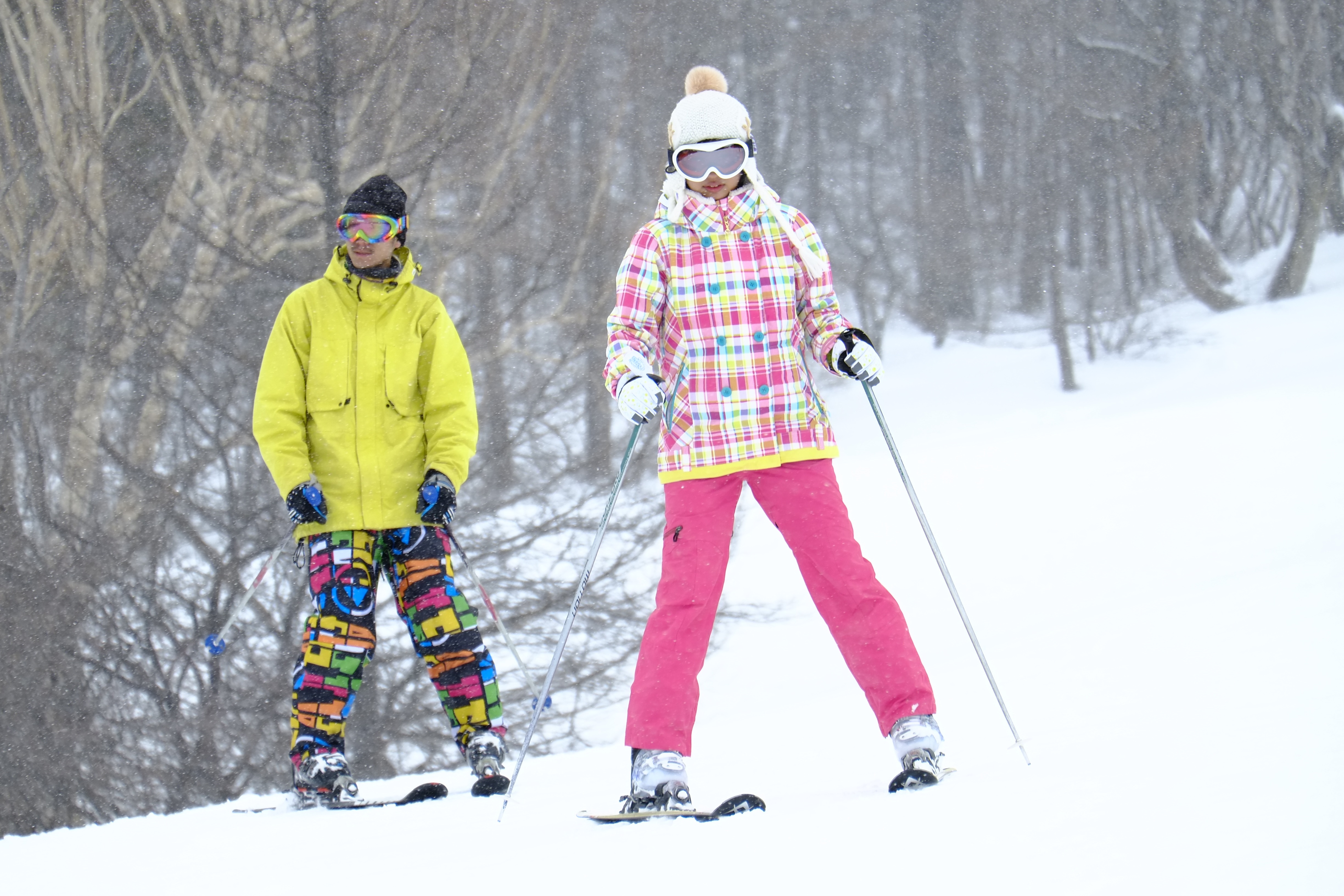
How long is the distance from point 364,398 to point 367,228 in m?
0.42

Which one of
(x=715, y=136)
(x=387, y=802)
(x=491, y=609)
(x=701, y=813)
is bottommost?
(x=387, y=802)

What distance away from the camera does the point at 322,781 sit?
2908 millimetres

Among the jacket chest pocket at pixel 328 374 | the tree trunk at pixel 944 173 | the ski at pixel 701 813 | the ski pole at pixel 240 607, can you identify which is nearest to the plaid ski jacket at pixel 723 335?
the ski at pixel 701 813

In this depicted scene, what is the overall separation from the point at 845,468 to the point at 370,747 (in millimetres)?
7425

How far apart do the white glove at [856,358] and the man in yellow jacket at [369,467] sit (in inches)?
38.2

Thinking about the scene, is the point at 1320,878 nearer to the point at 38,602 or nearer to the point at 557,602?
the point at 557,602

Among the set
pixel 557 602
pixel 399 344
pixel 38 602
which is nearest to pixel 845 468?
pixel 557 602

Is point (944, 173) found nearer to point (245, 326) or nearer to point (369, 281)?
point (245, 326)

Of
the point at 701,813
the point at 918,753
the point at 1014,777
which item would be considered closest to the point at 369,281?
the point at 701,813

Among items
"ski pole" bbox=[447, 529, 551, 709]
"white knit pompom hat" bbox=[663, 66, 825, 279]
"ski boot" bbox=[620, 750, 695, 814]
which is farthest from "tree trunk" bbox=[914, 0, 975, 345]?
"ski boot" bbox=[620, 750, 695, 814]

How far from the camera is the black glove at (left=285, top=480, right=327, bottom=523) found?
2.85m

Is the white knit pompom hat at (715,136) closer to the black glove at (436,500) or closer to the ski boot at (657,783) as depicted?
the black glove at (436,500)

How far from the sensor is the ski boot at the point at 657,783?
7.73 feet

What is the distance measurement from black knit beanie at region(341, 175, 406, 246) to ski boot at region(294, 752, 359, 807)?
130cm
